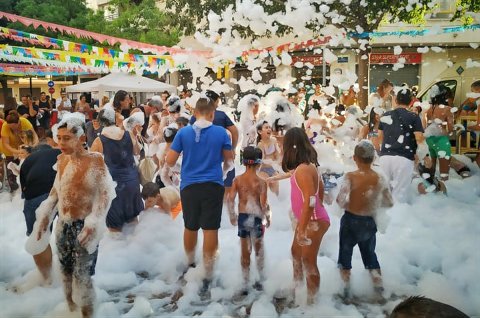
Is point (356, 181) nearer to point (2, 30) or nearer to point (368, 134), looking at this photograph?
point (368, 134)

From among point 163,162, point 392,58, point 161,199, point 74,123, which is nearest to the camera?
point 74,123

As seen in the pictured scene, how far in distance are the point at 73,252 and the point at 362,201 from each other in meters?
2.40

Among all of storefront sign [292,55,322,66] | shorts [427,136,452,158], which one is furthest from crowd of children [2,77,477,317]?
storefront sign [292,55,322,66]

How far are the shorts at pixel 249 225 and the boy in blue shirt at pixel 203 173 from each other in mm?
207

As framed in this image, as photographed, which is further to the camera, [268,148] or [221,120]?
[268,148]

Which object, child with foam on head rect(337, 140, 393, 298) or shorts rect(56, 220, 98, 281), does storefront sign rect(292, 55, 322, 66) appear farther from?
shorts rect(56, 220, 98, 281)

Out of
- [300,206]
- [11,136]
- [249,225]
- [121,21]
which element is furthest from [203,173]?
[121,21]

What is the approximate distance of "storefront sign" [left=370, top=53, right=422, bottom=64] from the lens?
22995mm

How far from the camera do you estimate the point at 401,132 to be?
624cm

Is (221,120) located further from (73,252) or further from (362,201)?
(73,252)

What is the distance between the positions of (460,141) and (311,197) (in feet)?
25.5

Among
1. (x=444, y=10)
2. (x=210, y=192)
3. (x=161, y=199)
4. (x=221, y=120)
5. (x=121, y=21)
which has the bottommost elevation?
(x=161, y=199)

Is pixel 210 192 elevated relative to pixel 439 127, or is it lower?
lower

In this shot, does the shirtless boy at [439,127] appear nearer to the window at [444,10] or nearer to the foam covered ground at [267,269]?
the foam covered ground at [267,269]
